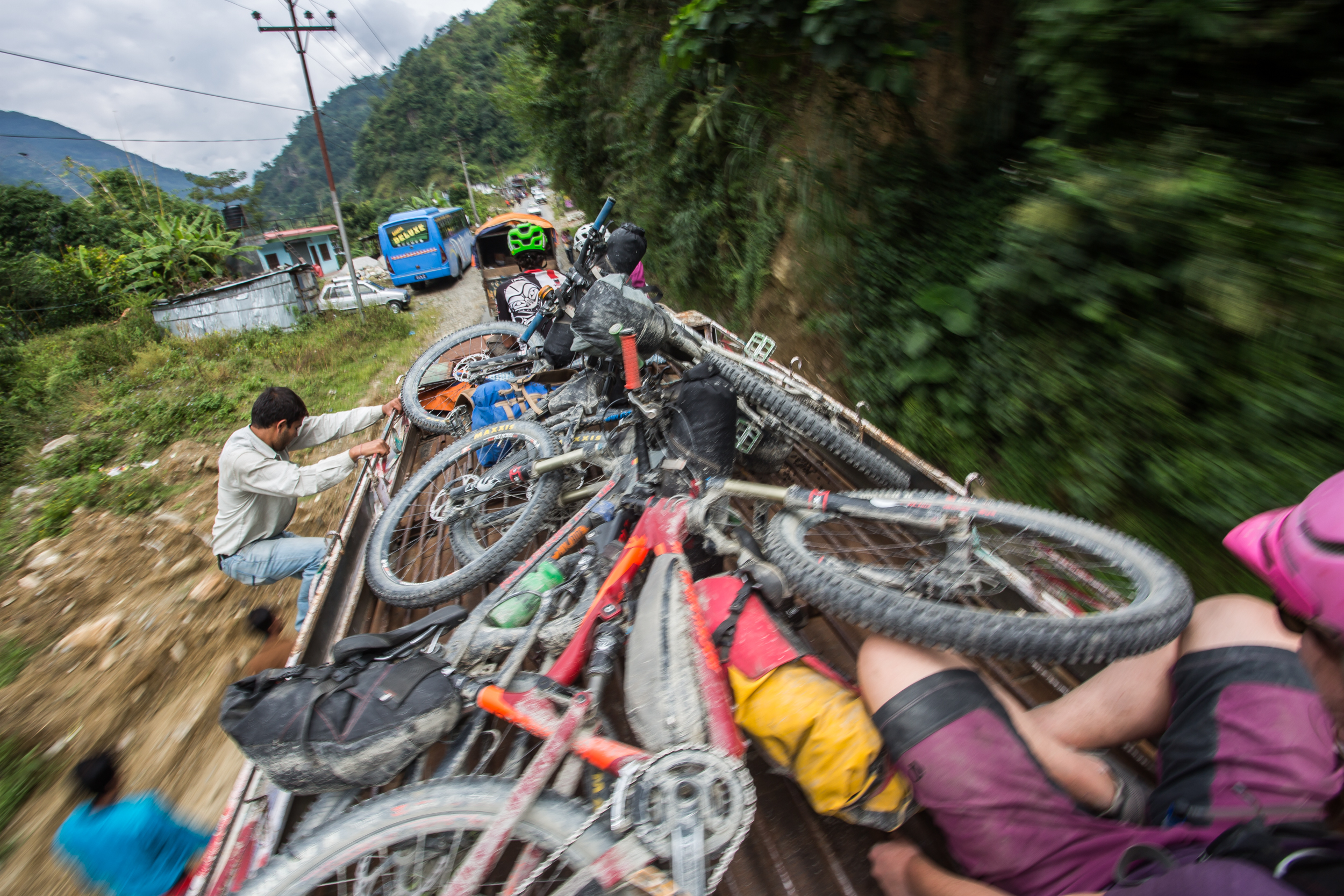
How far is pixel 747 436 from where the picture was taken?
3.20m

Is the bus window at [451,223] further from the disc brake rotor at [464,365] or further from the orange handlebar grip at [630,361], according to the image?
the orange handlebar grip at [630,361]

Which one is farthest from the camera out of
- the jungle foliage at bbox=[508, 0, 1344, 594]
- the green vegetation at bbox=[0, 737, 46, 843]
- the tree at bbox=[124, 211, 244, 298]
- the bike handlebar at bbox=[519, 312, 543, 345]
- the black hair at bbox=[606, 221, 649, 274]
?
the tree at bbox=[124, 211, 244, 298]

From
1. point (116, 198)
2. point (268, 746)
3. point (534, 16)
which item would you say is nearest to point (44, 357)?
point (534, 16)

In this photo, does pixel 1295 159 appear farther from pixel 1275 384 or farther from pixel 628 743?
pixel 628 743

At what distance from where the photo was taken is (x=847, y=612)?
1.67 meters

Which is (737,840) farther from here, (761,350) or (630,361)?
(761,350)

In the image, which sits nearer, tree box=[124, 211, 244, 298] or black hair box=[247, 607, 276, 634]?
black hair box=[247, 607, 276, 634]

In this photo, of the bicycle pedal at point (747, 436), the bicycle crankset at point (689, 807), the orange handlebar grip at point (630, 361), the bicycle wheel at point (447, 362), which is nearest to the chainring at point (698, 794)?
the bicycle crankset at point (689, 807)

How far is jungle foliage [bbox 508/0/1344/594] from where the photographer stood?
221 cm

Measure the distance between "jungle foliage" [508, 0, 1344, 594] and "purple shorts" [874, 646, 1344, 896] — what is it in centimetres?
131

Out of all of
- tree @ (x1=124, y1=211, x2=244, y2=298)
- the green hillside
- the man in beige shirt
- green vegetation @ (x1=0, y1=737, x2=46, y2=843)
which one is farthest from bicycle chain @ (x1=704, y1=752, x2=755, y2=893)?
the green hillside

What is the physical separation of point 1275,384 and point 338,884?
3717 mm

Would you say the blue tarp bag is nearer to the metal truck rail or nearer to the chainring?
the metal truck rail

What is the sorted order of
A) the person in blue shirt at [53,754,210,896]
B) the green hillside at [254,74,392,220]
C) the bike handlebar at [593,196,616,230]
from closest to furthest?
the person in blue shirt at [53,754,210,896] → the bike handlebar at [593,196,616,230] → the green hillside at [254,74,392,220]
